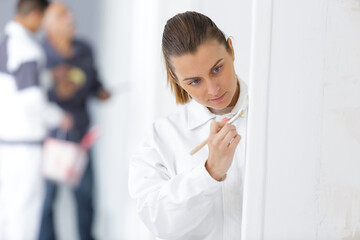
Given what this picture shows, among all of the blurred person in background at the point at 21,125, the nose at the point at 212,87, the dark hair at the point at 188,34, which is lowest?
the blurred person in background at the point at 21,125

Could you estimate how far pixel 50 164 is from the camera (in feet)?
7.82

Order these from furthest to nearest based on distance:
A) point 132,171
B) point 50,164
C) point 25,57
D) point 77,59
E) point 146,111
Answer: point 77,59 < point 50,164 < point 25,57 < point 146,111 < point 132,171

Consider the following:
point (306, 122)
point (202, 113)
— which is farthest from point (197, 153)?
point (306, 122)

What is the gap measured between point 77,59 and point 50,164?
0.60 metres

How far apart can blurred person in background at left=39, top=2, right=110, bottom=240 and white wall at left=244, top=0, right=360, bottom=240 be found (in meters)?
2.01

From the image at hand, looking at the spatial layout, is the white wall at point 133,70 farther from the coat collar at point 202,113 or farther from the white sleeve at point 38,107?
the white sleeve at point 38,107

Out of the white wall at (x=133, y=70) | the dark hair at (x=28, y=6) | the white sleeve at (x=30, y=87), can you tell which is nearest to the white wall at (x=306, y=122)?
the white wall at (x=133, y=70)

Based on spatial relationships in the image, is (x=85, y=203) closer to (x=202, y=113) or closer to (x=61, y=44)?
(x=61, y=44)

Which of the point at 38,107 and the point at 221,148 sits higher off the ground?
the point at 221,148

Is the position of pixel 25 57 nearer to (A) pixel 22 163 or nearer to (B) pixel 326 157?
(A) pixel 22 163

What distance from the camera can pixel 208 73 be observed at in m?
0.70

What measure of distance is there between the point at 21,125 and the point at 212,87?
173 cm

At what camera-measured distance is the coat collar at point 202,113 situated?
2.50 feet

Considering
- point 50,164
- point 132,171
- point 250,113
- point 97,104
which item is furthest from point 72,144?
point 250,113
